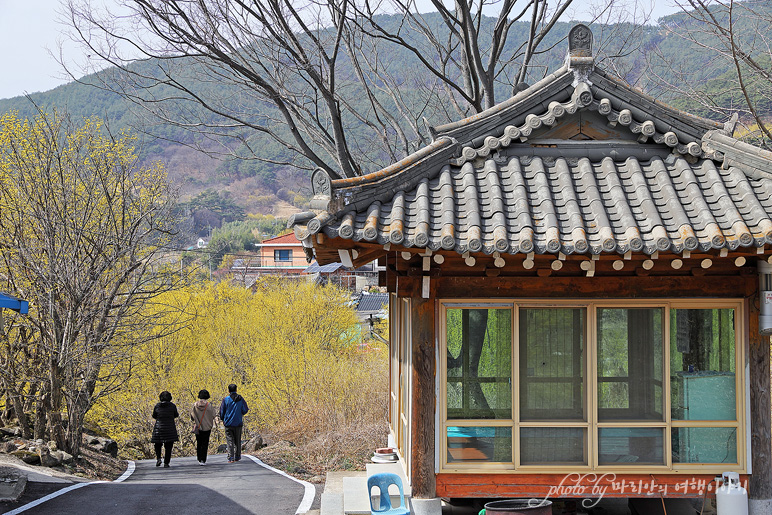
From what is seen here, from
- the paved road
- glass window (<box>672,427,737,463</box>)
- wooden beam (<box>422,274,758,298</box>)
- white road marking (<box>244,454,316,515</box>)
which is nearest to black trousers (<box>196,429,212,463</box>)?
the paved road

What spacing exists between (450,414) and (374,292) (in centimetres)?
5196

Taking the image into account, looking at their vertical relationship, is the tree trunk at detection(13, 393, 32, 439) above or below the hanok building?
below

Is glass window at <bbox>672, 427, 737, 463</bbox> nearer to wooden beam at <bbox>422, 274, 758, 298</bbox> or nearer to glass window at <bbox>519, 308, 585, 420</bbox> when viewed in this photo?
glass window at <bbox>519, 308, 585, 420</bbox>

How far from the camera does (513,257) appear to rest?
251 inches

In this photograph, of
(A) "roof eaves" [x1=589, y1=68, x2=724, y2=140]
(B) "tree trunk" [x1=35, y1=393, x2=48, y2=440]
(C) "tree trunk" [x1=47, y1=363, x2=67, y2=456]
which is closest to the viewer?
(A) "roof eaves" [x1=589, y1=68, x2=724, y2=140]

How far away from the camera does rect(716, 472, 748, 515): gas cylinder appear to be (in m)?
6.51

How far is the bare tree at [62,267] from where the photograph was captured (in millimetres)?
14656

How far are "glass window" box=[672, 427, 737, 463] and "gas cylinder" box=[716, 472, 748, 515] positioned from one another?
240 mm

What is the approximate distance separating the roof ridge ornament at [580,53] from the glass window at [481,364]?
266cm

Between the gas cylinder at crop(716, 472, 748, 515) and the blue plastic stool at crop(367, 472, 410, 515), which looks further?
the blue plastic stool at crop(367, 472, 410, 515)

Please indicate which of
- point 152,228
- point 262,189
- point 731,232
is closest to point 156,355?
point 152,228

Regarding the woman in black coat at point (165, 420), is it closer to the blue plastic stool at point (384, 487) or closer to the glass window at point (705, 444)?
the blue plastic stool at point (384, 487)

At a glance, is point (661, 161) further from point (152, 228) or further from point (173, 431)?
point (152, 228)

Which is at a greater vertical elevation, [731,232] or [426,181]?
[426,181]
